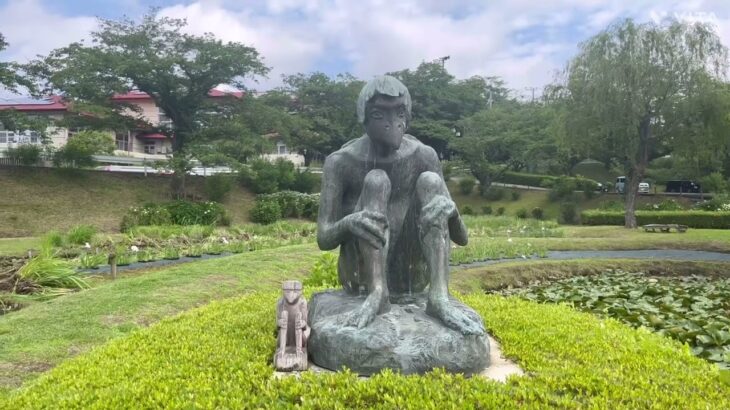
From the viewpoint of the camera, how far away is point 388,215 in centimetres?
463

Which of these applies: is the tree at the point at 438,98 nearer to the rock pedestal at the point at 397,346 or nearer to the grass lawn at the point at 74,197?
the grass lawn at the point at 74,197

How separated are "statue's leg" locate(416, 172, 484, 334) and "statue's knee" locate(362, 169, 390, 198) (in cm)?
30

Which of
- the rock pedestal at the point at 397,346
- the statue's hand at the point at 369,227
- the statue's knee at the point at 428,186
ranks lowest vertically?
the rock pedestal at the point at 397,346

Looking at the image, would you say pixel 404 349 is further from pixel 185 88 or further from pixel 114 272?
pixel 185 88

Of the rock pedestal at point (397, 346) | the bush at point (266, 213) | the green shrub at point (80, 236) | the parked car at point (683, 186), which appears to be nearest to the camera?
the rock pedestal at point (397, 346)

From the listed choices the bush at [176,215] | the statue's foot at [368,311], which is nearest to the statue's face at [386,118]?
the statue's foot at [368,311]

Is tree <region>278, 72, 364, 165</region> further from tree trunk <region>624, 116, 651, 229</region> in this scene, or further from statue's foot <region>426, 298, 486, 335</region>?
statue's foot <region>426, 298, 486, 335</region>

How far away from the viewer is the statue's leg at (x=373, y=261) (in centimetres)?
409

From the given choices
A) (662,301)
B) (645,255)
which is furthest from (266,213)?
(662,301)

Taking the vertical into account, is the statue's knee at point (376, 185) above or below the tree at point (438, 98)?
below

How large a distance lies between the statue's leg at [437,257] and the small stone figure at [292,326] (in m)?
0.93

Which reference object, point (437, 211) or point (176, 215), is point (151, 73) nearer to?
point (176, 215)

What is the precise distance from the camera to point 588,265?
478 inches

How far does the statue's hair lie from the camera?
14.1ft
